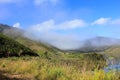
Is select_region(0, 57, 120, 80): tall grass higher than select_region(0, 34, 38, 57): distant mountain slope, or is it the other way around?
select_region(0, 34, 38, 57): distant mountain slope

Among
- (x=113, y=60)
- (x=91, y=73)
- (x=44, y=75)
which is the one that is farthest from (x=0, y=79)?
(x=113, y=60)

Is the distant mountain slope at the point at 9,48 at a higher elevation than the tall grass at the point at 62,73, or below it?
higher

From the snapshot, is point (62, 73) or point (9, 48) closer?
point (62, 73)

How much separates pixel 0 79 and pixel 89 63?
3744mm

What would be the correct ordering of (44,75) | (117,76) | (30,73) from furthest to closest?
(30,73) < (44,75) < (117,76)

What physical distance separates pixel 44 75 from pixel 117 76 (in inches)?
161

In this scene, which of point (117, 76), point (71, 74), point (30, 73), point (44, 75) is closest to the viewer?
point (117, 76)

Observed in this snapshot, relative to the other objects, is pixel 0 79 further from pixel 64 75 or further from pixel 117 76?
pixel 117 76

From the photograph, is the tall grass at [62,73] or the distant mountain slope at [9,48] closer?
the tall grass at [62,73]

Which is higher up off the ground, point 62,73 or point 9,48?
point 9,48

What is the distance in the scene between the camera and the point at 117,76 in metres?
10.3

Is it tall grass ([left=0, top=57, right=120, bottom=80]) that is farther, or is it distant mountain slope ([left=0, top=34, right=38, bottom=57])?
distant mountain slope ([left=0, top=34, right=38, bottom=57])

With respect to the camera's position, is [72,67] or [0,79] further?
[72,67]

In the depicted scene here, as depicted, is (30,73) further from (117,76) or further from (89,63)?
(117,76)
